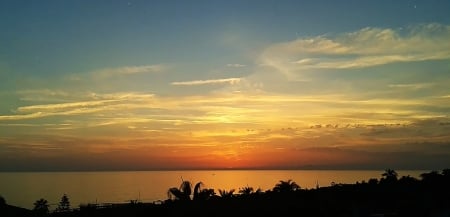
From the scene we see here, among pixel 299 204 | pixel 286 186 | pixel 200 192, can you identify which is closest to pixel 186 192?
pixel 200 192

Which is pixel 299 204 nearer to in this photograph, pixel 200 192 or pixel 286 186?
pixel 200 192

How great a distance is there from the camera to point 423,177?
164ft

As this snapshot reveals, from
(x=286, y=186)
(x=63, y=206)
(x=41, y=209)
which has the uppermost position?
(x=286, y=186)

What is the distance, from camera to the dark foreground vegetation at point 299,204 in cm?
2880

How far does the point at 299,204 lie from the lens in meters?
32.0

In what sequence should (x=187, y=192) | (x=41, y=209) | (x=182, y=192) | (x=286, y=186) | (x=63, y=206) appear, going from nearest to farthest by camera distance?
(x=182, y=192), (x=187, y=192), (x=41, y=209), (x=63, y=206), (x=286, y=186)

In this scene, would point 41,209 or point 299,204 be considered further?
point 41,209

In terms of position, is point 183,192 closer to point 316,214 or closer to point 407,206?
point 316,214

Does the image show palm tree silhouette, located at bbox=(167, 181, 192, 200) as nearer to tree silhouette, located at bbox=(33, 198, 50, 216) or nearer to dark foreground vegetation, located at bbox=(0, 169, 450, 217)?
dark foreground vegetation, located at bbox=(0, 169, 450, 217)

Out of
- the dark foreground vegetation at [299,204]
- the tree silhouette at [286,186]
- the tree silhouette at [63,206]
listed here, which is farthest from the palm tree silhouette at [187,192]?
the tree silhouette at [286,186]

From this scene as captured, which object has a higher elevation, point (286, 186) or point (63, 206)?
point (286, 186)

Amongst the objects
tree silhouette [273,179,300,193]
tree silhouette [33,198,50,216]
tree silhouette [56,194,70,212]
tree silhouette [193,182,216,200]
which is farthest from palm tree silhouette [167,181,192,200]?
tree silhouette [273,179,300,193]

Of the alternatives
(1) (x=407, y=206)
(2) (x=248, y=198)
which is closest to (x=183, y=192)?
(2) (x=248, y=198)

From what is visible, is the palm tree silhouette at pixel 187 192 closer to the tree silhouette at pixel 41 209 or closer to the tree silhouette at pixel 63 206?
the tree silhouette at pixel 63 206
